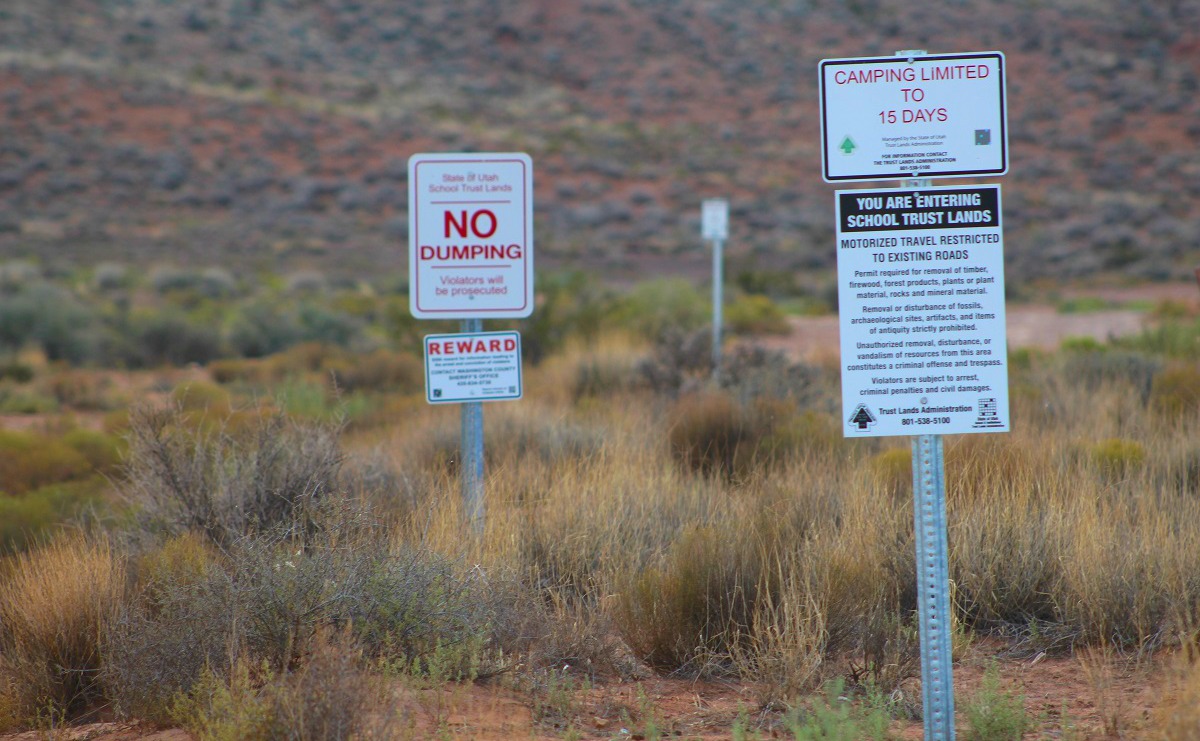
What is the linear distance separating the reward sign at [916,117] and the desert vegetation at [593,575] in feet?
5.95

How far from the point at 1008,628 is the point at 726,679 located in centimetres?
150

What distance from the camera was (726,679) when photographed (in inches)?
190

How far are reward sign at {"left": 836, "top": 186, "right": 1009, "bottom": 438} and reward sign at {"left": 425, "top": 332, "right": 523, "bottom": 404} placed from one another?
2.93 metres

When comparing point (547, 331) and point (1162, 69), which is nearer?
point (547, 331)

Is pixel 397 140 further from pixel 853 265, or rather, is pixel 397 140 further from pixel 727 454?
pixel 853 265

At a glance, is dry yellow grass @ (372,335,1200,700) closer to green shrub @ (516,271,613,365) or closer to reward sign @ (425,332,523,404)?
reward sign @ (425,332,523,404)

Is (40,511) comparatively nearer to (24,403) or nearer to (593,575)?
(593,575)

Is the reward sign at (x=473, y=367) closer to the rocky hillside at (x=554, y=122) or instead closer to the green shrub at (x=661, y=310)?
the green shrub at (x=661, y=310)

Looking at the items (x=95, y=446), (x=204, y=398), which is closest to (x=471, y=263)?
(x=95, y=446)

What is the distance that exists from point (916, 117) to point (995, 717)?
83.1 inches

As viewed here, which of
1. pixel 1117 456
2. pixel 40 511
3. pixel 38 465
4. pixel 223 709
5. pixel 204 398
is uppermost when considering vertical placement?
pixel 204 398

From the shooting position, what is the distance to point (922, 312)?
3.76 metres

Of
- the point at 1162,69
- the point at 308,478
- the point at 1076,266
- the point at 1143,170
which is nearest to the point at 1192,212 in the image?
the point at 1143,170

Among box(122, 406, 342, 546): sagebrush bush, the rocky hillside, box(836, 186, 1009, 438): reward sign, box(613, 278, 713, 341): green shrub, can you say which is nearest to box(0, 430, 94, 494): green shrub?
box(122, 406, 342, 546): sagebrush bush
